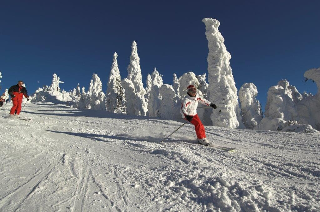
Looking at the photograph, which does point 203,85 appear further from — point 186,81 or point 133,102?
point 133,102

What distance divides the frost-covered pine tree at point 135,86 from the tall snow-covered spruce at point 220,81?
49.4 feet

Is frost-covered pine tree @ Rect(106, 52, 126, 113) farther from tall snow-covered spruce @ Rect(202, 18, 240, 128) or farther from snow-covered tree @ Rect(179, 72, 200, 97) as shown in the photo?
tall snow-covered spruce @ Rect(202, 18, 240, 128)

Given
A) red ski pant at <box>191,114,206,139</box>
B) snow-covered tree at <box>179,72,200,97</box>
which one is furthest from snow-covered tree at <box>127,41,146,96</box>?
red ski pant at <box>191,114,206,139</box>

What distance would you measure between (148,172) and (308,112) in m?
20.5

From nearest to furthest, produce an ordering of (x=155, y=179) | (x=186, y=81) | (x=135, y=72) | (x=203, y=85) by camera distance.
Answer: (x=155, y=179) → (x=186, y=81) → (x=203, y=85) → (x=135, y=72)

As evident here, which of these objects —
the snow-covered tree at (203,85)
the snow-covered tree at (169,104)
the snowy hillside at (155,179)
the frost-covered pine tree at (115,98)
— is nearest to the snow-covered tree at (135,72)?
the frost-covered pine tree at (115,98)

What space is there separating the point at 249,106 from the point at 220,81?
6.58 metres

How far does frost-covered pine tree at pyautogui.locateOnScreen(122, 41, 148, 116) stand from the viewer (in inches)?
1152

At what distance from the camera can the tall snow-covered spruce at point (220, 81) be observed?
571 inches

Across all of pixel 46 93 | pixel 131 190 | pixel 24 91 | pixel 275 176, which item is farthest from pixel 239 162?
pixel 46 93

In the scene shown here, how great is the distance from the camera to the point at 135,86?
38.5m

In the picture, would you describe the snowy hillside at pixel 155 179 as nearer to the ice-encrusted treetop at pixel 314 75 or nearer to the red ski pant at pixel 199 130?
the red ski pant at pixel 199 130

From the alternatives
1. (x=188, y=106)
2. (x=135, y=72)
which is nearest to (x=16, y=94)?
(x=188, y=106)

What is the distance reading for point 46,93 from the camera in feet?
217
